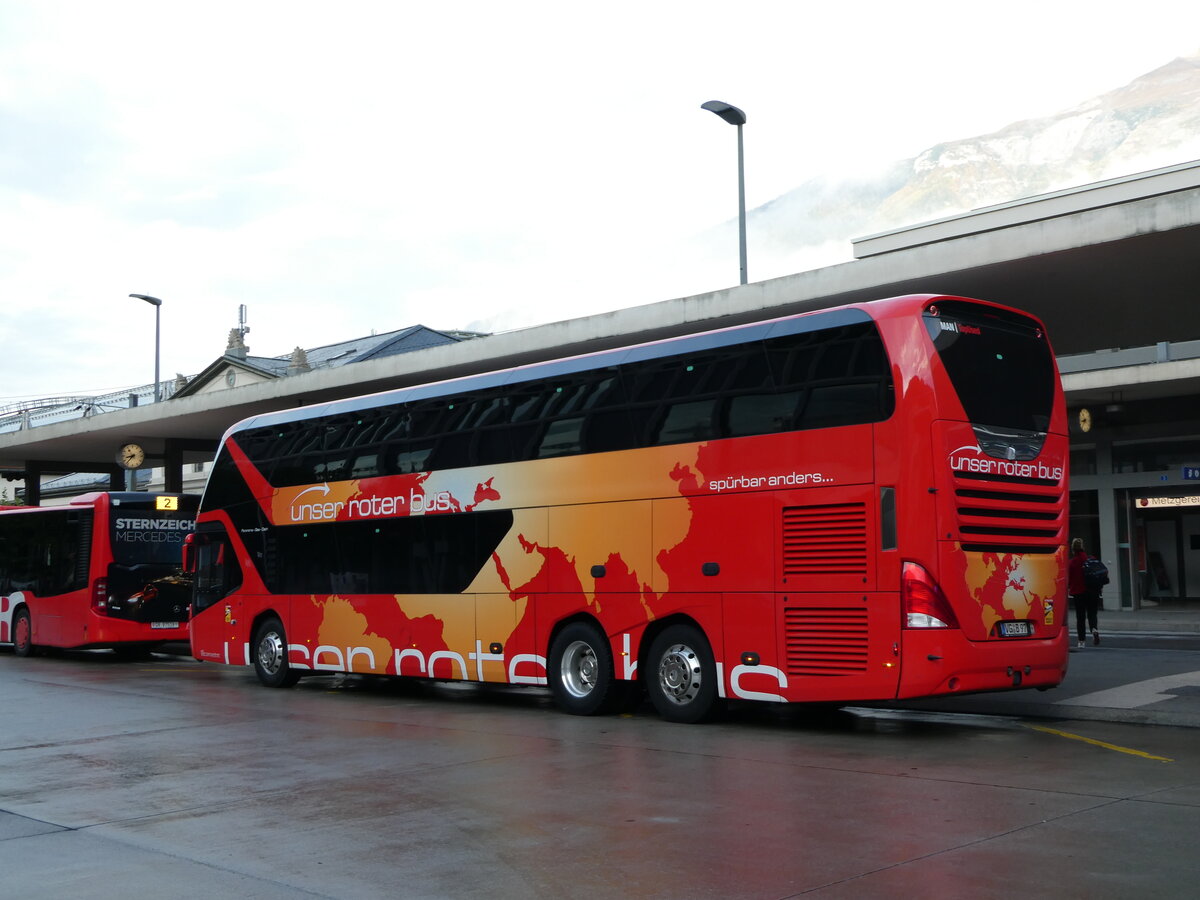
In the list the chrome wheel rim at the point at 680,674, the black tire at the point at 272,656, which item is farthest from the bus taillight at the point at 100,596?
the chrome wheel rim at the point at 680,674

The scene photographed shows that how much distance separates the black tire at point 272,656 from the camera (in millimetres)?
18406

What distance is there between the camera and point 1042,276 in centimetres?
1939

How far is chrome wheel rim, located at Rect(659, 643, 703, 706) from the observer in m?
13.1

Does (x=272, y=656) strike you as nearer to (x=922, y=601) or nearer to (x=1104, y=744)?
(x=922, y=601)

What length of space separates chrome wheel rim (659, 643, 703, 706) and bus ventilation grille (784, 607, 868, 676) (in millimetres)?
1323

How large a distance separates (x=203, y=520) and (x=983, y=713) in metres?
11.9

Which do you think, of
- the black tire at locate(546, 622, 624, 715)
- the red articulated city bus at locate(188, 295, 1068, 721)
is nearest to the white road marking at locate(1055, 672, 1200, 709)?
the red articulated city bus at locate(188, 295, 1068, 721)

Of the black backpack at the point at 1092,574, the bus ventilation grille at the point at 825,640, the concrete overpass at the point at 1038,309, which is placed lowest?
the bus ventilation grille at the point at 825,640

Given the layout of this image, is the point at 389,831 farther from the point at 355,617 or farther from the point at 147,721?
the point at 355,617

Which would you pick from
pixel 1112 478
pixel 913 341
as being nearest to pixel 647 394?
pixel 913 341

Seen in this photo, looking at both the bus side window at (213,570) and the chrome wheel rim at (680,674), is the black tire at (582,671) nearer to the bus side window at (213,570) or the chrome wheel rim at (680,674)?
the chrome wheel rim at (680,674)

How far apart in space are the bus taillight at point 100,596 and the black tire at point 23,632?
277 cm

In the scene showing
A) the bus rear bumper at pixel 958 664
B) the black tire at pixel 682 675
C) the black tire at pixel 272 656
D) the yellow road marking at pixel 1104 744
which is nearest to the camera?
the yellow road marking at pixel 1104 744

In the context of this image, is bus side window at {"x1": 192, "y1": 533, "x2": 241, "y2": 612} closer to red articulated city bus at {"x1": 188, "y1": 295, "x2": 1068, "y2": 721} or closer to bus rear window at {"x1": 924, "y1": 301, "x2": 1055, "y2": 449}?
red articulated city bus at {"x1": 188, "y1": 295, "x2": 1068, "y2": 721}
